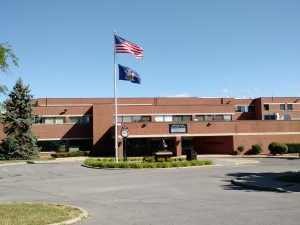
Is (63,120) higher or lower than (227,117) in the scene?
lower

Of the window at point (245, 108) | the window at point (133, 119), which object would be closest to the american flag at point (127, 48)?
the window at point (133, 119)

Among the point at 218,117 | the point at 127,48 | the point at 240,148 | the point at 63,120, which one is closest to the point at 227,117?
the point at 218,117

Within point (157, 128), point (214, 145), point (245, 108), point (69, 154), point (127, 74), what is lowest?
point (69, 154)

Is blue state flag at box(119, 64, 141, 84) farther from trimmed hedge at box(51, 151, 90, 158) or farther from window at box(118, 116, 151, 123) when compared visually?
window at box(118, 116, 151, 123)

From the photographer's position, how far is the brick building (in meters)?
52.5

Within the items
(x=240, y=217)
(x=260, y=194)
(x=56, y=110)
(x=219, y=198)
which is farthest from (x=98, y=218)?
(x=56, y=110)

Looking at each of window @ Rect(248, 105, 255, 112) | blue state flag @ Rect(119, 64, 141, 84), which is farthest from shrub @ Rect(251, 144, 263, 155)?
window @ Rect(248, 105, 255, 112)

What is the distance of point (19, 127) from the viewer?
52.0m

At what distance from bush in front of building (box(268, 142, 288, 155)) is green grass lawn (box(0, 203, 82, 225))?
40.6 metres

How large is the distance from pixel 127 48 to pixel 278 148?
2459 cm

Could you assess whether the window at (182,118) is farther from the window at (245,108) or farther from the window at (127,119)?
the window at (245,108)

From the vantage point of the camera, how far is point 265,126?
53.0m

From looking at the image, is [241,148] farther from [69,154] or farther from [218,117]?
[69,154]

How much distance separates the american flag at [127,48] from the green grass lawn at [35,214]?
22.1 metres
